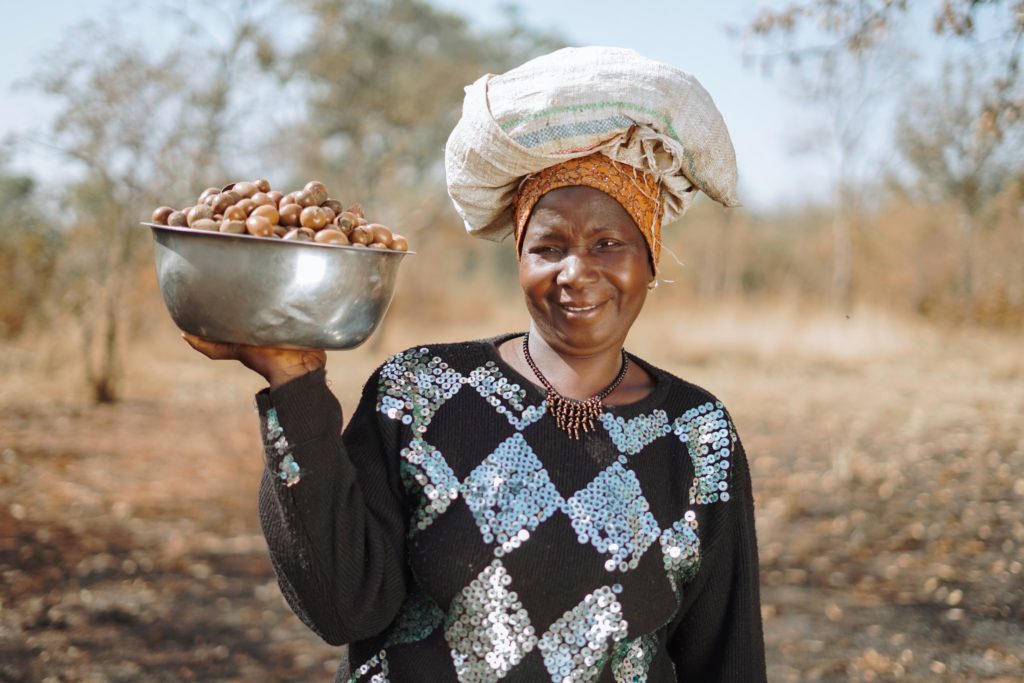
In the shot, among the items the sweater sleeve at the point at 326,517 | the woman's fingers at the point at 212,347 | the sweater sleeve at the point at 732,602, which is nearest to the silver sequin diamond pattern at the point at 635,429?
the sweater sleeve at the point at 732,602

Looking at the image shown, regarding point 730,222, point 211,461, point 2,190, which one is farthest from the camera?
point 730,222

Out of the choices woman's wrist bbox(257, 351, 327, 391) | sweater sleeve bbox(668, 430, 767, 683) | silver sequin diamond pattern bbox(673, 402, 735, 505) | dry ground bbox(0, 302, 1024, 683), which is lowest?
dry ground bbox(0, 302, 1024, 683)

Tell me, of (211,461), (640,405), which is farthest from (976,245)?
(640,405)

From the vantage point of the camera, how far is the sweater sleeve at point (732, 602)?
1720mm

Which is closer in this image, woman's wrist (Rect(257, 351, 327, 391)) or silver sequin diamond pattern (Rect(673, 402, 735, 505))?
woman's wrist (Rect(257, 351, 327, 391))

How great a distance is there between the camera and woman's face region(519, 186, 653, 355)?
5.32ft

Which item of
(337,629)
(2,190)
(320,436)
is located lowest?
(337,629)

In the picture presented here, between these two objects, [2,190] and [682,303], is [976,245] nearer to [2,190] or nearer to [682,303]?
[682,303]

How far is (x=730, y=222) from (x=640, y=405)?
67.1 feet

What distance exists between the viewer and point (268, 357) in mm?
1306

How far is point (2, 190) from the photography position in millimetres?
8469

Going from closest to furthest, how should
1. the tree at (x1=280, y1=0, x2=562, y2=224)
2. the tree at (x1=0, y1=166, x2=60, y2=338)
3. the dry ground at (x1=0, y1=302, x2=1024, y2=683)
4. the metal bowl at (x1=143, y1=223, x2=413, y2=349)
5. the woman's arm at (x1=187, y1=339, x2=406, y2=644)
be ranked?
the metal bowl at (x1=143, y1=223, x2=413, y2=349), the woman's arm at (x1=187, y1=339, x2=406, y2=644), the dry ground at (x1=0, y1=302, x2=1024, y2=683), the tree at (x1=0, y1=166, x2=60, y2=338), the tree at (x1=280, y1=0, x2=562, y2=224)

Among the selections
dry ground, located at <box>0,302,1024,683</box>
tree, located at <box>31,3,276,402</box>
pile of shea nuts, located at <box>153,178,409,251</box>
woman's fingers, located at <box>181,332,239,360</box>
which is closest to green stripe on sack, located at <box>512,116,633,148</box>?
pile of shea nuts, located at <box>153,178,409,251</box>

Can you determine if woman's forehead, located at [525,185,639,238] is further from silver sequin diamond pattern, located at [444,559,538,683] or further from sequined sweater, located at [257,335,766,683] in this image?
silver sequin diamond pattern, located at [444,559,538,683]
